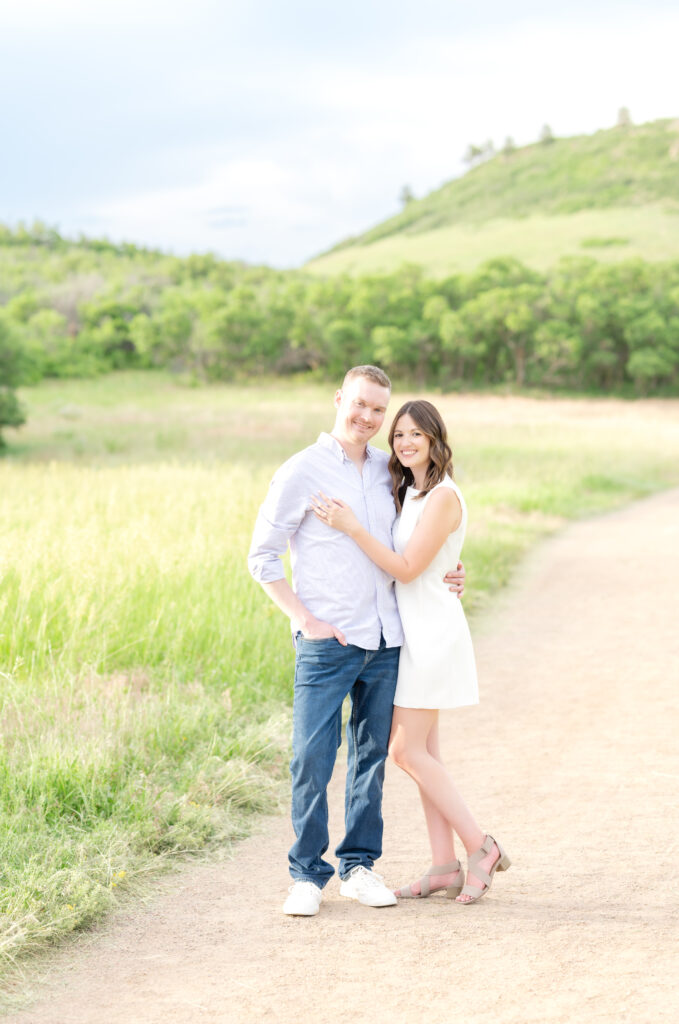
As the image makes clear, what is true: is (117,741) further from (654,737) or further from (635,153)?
(635,153)

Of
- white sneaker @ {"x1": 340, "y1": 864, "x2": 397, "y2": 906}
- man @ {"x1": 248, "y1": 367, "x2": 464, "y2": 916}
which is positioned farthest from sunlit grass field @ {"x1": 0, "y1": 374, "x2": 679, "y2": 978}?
man @ {"x1": 248, "y1": 367, "x2": 464, "y2": 916}

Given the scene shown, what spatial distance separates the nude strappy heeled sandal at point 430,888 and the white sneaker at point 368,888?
89 millimetres

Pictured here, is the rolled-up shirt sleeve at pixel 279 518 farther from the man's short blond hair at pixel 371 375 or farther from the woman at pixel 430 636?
the man's short blond hair at pixel 371 375

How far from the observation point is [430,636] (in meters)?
3.73

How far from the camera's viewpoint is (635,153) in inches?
6024

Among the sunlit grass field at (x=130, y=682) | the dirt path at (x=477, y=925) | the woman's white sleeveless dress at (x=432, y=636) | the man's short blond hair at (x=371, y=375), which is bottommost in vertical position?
the dirt path at (x=477, y=925)

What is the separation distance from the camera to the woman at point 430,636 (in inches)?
145

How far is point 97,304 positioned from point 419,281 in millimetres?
24344

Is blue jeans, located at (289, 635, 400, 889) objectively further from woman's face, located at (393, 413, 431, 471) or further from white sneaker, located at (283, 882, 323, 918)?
woman's face, located at (393, 413, 431, 471)

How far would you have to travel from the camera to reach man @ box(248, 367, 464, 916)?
3.67 meters

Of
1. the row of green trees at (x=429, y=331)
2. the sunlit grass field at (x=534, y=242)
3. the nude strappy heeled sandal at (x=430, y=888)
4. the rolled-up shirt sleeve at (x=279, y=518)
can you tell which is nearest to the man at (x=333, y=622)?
the rolled-up shirt sleeve at (x=279, y=518)

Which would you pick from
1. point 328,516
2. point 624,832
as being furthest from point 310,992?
point 624,832

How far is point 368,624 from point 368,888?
39.3 inches

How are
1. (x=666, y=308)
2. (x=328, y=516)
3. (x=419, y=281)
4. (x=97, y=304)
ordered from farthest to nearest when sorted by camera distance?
(x=97, y=304) → (x=419, y=281) → (x=666, y=308) → (x=328, y=516)
